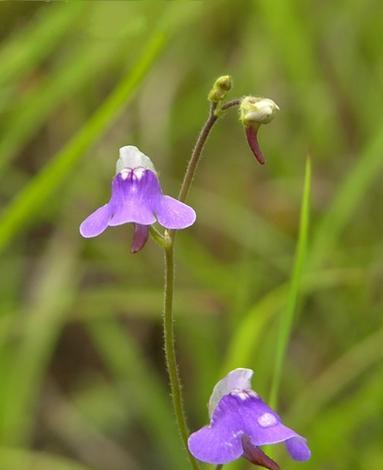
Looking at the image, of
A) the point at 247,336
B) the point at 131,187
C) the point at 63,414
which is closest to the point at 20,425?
the point at 63,414

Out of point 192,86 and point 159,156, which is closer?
point 159,156

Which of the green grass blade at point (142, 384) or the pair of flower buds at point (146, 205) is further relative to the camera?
the green grass blade at point (142, 384)

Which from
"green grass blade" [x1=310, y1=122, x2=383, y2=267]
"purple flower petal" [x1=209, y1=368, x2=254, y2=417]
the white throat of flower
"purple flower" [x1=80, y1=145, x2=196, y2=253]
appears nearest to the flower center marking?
"purple flower petal" [x1=209, y1=368, x2=254, y2=417]

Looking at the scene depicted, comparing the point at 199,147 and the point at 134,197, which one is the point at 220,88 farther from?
the point at 134,197

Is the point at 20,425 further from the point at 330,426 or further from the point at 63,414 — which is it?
the point at 330,426

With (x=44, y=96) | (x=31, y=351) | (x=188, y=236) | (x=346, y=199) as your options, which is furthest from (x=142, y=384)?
(x=44, y=96)

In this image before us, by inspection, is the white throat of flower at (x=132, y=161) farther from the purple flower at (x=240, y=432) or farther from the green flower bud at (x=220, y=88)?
the purple flower at (x=240, y=432)

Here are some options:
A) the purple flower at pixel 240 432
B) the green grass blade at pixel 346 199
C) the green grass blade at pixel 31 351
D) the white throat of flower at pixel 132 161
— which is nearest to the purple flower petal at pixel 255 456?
the purple flower at pixel 240 432

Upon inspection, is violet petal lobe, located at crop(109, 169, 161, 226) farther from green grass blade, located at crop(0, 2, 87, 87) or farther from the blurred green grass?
green grass blade, located at crop(0, 2, 87, 87)
